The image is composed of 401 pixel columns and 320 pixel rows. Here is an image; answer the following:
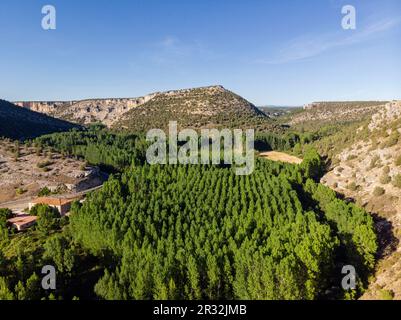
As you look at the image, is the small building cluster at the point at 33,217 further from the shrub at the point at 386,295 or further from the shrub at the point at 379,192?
the shrub at the point at 379,192

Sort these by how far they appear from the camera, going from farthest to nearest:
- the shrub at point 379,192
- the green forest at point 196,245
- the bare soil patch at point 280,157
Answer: the bare soil patch at point 280,157
the shrub at point 379,192
the green forest at point 196,245

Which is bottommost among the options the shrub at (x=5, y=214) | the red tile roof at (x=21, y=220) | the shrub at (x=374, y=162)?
the red tile roof at (x=21, y=220)

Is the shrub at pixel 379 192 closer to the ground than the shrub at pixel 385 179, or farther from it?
closer to the ground

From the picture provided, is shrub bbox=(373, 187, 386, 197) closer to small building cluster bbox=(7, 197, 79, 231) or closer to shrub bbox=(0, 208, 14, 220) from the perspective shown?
small building cluster bbox=(7, 197, 79, 231)

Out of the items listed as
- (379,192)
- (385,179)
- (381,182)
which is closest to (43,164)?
(379,192)

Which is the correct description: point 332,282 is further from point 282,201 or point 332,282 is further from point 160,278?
point 160,278

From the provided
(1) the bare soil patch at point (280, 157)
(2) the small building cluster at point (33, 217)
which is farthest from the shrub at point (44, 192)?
(1) the bare soil patch at point (280, 157)
